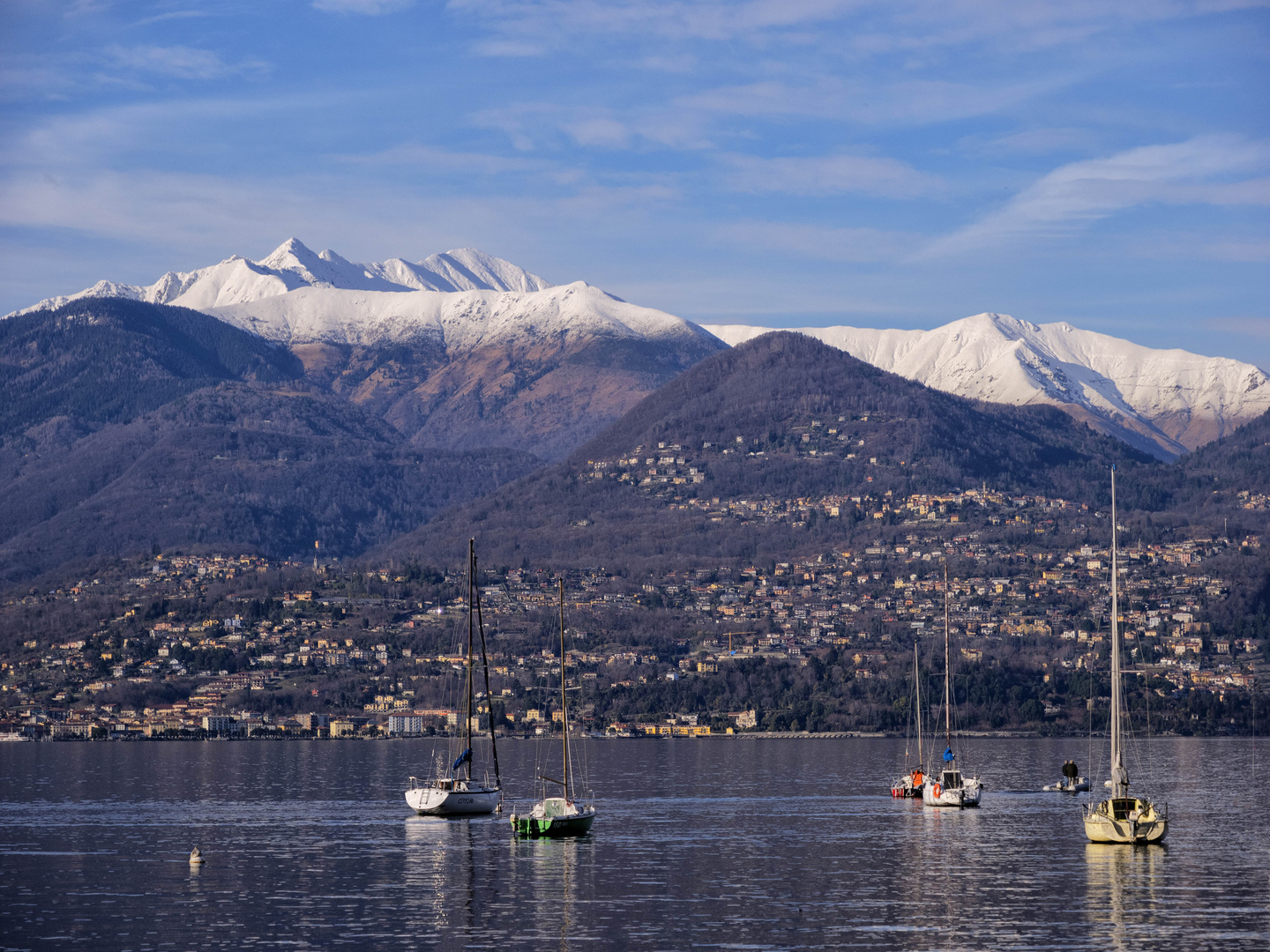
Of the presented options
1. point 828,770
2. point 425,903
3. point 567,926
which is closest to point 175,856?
point 425,903

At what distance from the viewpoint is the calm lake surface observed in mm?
73062

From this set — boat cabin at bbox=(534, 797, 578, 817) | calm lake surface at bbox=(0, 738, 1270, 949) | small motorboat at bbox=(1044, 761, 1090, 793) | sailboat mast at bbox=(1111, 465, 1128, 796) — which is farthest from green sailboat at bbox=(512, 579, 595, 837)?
small motorboat at bbox=(1044, 761, 1090, 793)

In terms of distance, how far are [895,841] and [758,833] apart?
9.42 meters

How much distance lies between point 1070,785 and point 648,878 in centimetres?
8196

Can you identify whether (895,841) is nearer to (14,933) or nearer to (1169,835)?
(1169,835)

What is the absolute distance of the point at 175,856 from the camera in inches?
4178

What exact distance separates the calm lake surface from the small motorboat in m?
11.4

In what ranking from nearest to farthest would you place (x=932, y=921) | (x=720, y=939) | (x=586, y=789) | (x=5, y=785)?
(x=720, y=939) < (x=932, y=921) < (x=586, y=789) < (x=5, y=785)

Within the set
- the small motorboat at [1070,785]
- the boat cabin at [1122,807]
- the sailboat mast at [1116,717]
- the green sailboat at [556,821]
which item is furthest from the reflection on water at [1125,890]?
the small motorboat at [1070,785]

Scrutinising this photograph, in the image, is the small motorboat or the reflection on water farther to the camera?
the small motorboat

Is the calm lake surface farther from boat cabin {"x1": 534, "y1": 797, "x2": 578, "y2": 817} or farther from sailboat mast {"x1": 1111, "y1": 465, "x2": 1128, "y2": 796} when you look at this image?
sailboat mast {"x1": 1111, "y1": 465, "x2": 1128, "y2": 796}

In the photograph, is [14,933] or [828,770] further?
[828,770]

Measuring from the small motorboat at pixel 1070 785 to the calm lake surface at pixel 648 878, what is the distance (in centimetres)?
1136

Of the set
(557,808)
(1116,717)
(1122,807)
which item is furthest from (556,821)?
(1116,717)
